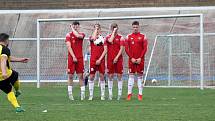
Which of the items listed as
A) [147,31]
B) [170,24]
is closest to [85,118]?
[147,31]

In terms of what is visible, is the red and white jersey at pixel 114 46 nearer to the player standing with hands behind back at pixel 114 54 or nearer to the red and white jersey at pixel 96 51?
the player standing with hands behind back at pixel 114 54

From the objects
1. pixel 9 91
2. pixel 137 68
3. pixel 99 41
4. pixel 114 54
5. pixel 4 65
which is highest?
pixel 99 41

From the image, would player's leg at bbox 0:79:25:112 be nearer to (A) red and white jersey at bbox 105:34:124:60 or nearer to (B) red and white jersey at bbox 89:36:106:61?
(B) red and white jersey at bbox 89:36:106:61

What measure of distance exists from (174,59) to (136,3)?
1096cm

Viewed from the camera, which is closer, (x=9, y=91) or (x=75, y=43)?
(x=9, y=91)

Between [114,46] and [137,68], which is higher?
[114,46]

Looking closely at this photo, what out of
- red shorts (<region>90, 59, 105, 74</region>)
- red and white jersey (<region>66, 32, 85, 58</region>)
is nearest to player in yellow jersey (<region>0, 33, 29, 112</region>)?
red and white jersey (<region>66, 32, 85, 58</region>)

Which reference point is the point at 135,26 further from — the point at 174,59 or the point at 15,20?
the point at 15,20

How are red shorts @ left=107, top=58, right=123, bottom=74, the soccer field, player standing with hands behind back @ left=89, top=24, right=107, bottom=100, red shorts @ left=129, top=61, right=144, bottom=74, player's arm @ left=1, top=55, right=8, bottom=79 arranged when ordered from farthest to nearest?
1. red shorts @ left=129, top=61, right=144, bottom=74
2. red shorts @ left=107, top=58, right=123, bottom=74
3. player standing with hands behind back @ left=89, top=24, right=107, bottom=100
4. player's arm @ left=1, top=55, right=8, bottom=79
5. the soccer field

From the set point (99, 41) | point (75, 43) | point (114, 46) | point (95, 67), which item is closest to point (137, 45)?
point (114, 46)

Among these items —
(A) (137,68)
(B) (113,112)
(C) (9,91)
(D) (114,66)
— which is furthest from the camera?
(A) (137,68)

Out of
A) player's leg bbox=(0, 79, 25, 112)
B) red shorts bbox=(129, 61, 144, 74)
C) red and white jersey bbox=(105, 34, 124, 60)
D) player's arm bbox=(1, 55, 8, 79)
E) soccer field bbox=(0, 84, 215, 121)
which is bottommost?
soccer field bbox=(0, 84, 215, 121)

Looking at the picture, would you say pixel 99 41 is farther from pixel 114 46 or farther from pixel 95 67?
pixel 95 67

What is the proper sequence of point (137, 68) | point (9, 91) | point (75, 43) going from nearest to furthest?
point (9, 91) → point (75, 43) → point (137, 68)
